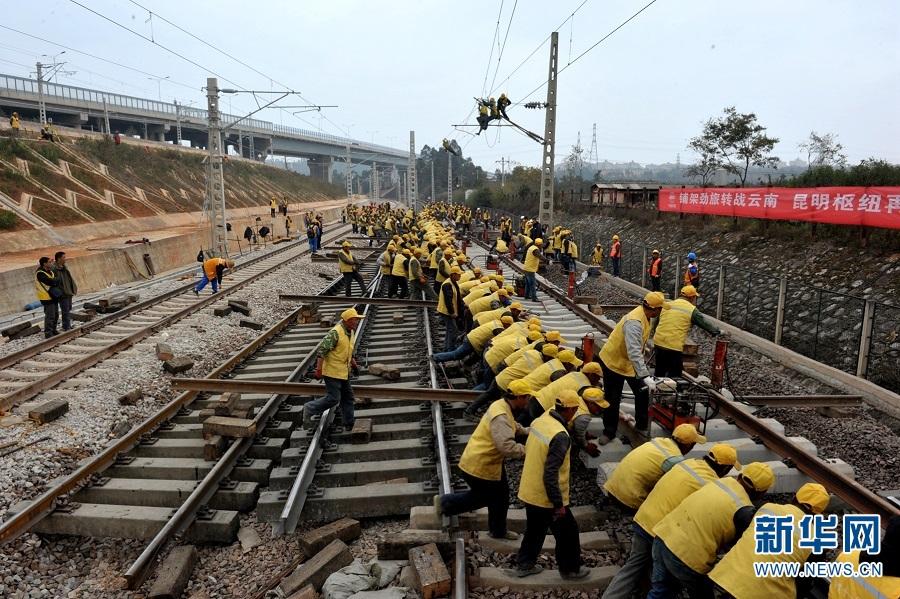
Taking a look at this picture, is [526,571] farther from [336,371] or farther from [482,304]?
[482,304]

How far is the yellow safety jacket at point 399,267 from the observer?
1433cm

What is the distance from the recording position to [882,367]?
953 centimetres

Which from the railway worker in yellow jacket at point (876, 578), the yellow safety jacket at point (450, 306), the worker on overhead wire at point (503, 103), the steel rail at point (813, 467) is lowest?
the steel rail at point (813, 467)

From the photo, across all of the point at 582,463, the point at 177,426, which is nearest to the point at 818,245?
the point at 582,463

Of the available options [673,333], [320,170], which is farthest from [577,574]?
[320,170]

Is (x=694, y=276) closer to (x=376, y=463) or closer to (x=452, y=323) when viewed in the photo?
(x=452, y=323)

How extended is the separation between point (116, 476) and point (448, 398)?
3978mm

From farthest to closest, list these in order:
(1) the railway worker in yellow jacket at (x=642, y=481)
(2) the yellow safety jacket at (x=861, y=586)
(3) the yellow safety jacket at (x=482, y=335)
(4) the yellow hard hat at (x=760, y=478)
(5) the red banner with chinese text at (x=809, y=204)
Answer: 1. (5) the red banner with chinese text at (x=809, y=204)
2. (3) the yellow safety jacket at (x=482, y=335)
3. (1) the railway worker in yellow jacket at (x=642, y=481)
4. (4) the yellow hard hat at (x=760, y=478)
5. (2) the yellow safety jacket at (x=861, y=586)

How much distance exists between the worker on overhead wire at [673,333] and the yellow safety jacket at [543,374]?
1581mm

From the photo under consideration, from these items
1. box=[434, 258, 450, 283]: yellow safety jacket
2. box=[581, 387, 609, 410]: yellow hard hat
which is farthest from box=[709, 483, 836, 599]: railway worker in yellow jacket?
box=[434, 258, 450, 283]: yellow safety jacket

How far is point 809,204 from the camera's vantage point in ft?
50.6

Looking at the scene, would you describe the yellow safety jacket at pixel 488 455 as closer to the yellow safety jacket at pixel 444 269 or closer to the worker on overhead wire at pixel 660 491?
the worker on overhead wire at pixel 660 491

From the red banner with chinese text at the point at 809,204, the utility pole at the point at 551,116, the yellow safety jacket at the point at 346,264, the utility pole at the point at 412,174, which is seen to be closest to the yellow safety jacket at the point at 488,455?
the yellow safety jacket at the point at 346,264

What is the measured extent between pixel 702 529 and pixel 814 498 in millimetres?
683
